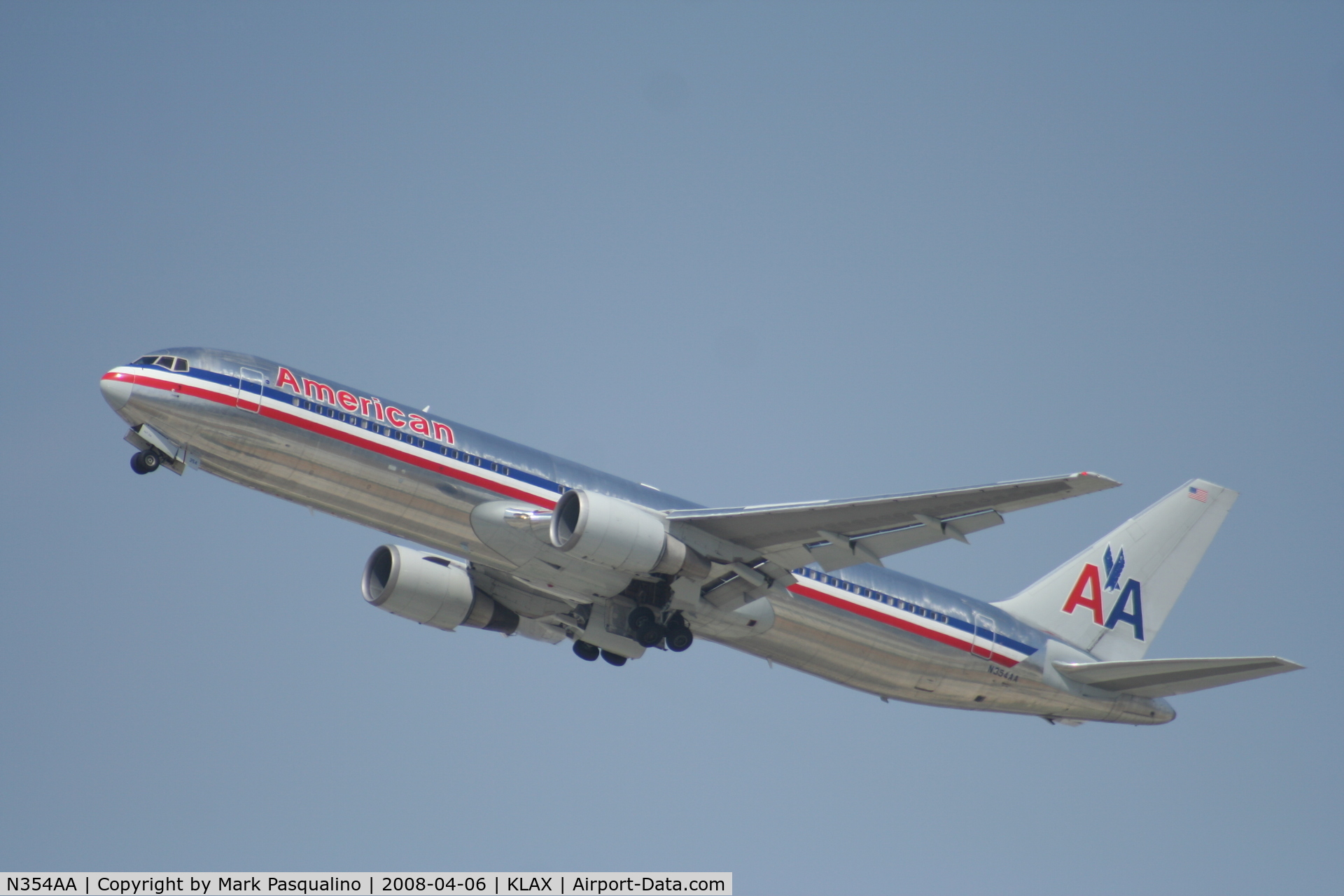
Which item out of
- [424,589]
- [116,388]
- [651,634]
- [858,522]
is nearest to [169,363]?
[116,388]

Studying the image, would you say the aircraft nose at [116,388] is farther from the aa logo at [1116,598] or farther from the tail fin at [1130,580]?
the aa logo at [1116,598]

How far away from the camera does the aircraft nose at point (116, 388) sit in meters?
27.5

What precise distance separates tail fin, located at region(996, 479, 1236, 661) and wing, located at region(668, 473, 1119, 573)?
10.2m

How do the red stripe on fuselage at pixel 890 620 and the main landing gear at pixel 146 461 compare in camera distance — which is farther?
the red stripe on fuselage at pixel 890 620

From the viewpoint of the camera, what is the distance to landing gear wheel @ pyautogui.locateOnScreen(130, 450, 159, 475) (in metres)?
27.9

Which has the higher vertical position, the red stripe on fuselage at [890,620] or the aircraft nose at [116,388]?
the aircraft nose at [116,388]

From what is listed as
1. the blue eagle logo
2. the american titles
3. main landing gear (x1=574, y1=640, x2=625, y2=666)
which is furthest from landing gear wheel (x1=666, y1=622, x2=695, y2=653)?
the blue eagle logo

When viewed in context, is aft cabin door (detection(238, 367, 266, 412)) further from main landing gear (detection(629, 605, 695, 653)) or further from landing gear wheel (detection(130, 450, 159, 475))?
main landing gear (detection(629, 605, 695, 653))

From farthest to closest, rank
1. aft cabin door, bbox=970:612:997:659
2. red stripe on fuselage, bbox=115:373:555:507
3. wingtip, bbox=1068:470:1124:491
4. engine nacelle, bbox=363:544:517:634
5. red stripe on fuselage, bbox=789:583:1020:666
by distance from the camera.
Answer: aft cabin door, bbox=970:612:997:659 < engine nacelle, bbox=363:544:517:634 < red stripe on fuselage, bbox=789:583:1020:666 < red stripe on fuselage, bbox=115:373:555:507 < wingtip, bbox=1068:470:1124:491

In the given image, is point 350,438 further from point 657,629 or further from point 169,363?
point 657,629

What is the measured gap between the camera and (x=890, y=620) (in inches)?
1328

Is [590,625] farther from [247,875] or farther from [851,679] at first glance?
[247,875]

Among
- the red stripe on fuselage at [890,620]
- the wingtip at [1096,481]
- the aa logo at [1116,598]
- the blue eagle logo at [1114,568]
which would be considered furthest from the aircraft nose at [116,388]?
the blue eagle logo at [1114,568]

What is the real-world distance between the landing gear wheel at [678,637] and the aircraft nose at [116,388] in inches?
509
